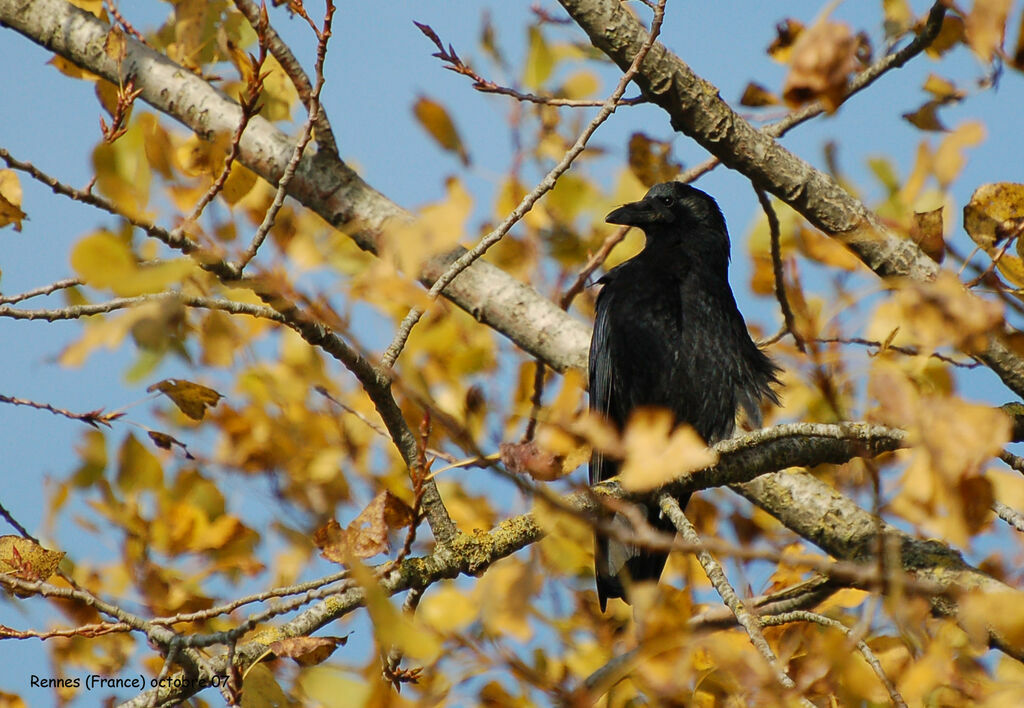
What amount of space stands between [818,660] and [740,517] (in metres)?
1.59

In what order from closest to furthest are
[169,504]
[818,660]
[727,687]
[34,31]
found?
[818,660] → [727,687] → [169,504] → [34,31]

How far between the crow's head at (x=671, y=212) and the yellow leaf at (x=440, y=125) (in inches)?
35.3

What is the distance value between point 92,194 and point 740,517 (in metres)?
2.54

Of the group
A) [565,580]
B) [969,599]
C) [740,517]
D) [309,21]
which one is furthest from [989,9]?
[565,580]

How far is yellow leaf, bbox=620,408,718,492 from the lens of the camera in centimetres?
114

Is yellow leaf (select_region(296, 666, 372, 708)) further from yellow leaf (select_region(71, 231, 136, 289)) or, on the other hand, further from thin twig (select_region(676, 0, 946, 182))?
thin twig (select_region(676, 0, 946, 182))

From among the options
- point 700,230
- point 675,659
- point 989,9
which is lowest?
point 675,659

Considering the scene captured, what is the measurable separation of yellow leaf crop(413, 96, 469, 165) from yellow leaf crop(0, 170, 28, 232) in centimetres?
164

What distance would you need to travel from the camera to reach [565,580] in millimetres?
3834

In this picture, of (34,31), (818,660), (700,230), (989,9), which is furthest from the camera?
(700,230)

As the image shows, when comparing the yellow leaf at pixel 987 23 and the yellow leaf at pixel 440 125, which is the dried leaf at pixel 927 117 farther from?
the yellow leaf at pixel 440 125

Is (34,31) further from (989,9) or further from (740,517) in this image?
(989,9)

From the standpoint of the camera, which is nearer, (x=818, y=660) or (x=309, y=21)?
(x=818, y=660)

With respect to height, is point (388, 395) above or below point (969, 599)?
above
